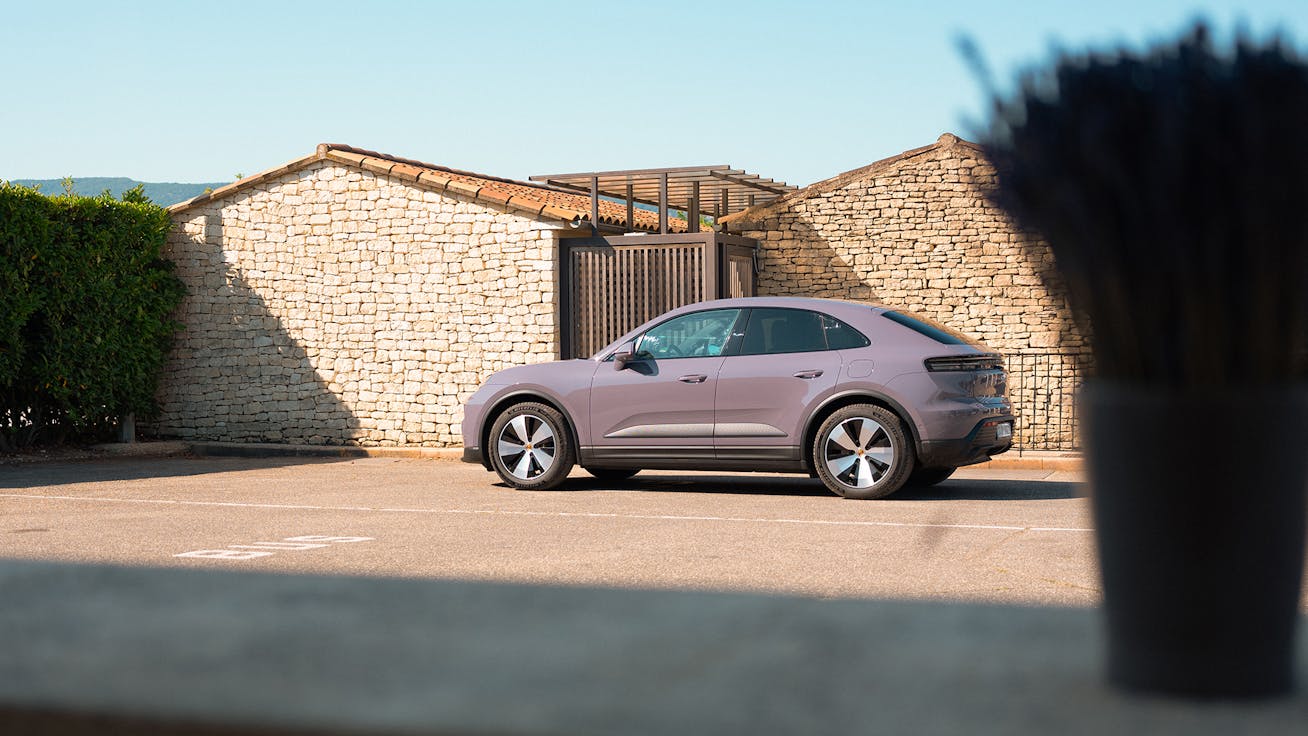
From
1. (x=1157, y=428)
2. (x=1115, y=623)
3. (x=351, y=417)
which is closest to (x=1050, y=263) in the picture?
(x=1157, y=428)

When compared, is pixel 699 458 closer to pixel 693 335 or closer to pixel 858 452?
pixel 693 335

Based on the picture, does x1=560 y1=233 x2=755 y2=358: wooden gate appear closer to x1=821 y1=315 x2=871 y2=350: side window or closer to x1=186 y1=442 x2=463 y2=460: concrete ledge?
x1=186 y1=442 x2=463 y2=460: concrete ledge

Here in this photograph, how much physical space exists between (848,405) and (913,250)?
21.9ft

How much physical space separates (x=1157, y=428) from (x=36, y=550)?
297 inches

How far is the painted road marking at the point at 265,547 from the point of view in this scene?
8.08m

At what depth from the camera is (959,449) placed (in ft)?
35.3

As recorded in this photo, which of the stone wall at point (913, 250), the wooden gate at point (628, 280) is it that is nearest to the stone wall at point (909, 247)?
the stone wall at point (913, 250)

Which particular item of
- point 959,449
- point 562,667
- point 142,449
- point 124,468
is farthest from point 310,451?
point 562,667

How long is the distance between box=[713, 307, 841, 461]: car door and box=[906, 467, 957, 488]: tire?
3.80 feet

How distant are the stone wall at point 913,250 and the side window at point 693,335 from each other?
578 centimetres

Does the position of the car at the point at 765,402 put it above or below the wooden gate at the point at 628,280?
below

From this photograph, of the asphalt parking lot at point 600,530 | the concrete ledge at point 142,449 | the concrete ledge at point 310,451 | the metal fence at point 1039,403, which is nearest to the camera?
the asphalt parking lot at point 600,530

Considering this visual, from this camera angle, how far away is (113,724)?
7.71 feet

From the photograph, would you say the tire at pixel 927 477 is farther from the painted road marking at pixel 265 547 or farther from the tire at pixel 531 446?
the painted road marking at pixel 265 547
